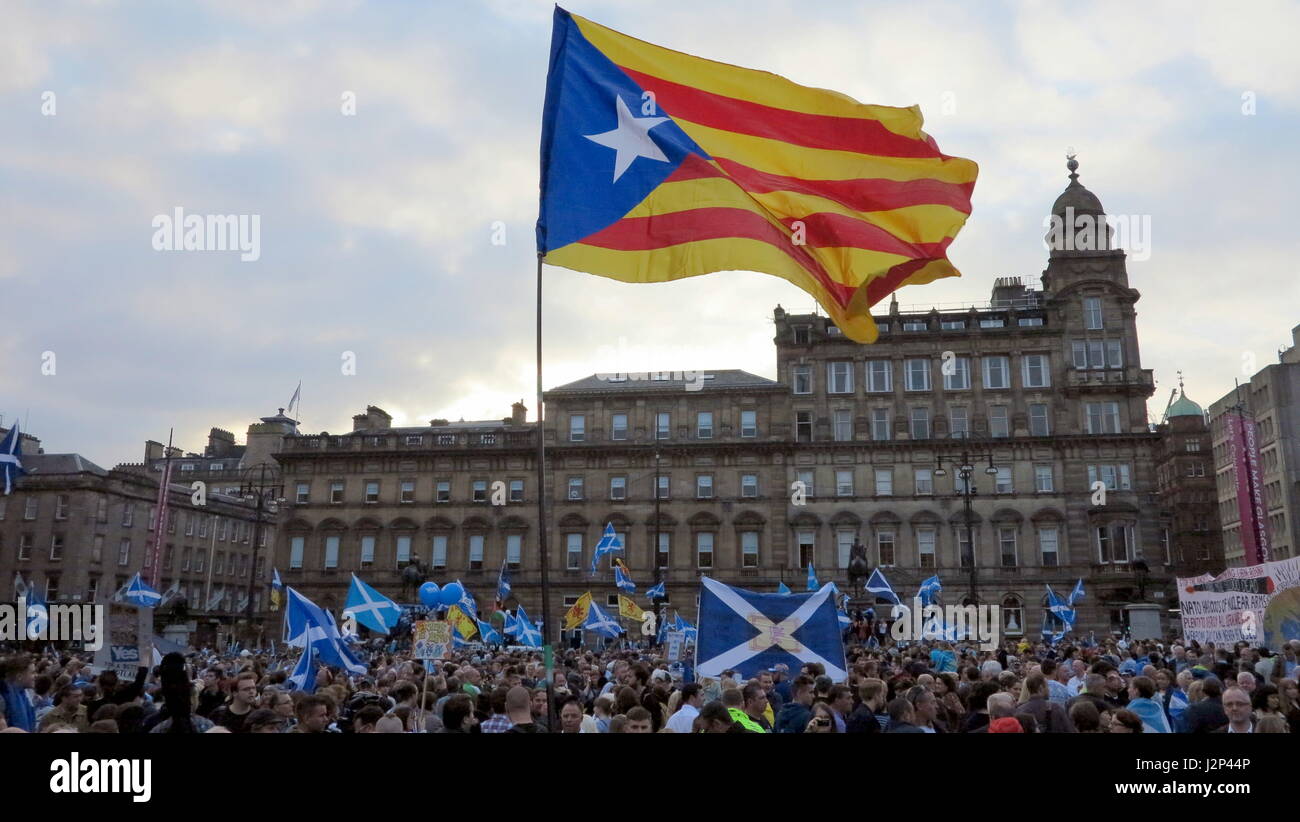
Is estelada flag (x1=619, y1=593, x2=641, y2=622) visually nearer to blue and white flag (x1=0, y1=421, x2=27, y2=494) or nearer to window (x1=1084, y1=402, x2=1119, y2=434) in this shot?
blue and white flag (x1=0, y1=421, x2=27, y2=494)

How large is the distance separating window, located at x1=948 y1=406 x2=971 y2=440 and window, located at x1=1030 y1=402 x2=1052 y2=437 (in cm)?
394

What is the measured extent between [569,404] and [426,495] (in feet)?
39.2

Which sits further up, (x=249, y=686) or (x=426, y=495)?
(x=426, y=495)

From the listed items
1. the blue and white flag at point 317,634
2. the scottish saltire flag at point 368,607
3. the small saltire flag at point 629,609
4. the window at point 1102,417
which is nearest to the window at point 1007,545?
the window at point 1102,417

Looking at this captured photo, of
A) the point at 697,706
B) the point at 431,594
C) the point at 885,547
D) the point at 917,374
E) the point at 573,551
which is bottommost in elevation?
the point at 697,706

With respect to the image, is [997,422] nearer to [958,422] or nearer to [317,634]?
[958,422]

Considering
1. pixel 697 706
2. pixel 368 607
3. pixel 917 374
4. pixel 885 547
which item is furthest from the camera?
pixel 917 374

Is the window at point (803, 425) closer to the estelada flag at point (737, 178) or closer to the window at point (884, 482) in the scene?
the window at point (884, 482)

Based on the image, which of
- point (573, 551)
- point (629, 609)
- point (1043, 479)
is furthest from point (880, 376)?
point (629, 609)

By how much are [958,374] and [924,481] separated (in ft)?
25.7

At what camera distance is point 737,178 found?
9.89 m

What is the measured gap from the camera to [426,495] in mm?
67938
